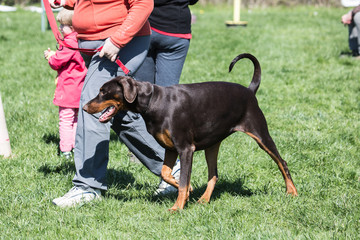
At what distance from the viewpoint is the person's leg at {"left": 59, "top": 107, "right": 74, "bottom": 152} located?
5160mm

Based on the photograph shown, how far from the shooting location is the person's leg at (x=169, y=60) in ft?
14.4

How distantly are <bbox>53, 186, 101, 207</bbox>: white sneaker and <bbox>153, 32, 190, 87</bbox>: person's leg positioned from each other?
1246 millimetres

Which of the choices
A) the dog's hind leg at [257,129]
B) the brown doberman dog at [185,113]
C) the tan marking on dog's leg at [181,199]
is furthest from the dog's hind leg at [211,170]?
the tan marking on dog's leg at [181,199]

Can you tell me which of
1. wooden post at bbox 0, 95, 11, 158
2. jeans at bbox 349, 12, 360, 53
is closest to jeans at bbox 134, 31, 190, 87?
wooden post at bbox 0, 95, 11, 158

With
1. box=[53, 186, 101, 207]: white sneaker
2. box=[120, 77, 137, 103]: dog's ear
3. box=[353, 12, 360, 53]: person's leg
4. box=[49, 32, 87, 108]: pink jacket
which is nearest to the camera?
box=[120, 77, 137, 103]: dog's ear

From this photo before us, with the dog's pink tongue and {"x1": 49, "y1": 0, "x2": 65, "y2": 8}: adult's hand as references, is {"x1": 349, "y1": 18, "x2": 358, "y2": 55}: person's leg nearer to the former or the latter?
{"x1": 49, "y1": 0, "x2": 65, "y2": 8}: adult's hand

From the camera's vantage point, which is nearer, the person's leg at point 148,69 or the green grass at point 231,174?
the green grass at point 231,174

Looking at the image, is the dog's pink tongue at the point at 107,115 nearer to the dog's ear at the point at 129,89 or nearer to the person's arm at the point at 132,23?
the dog's ear at the point at 129,89

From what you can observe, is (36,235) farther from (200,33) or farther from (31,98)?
(200,33)

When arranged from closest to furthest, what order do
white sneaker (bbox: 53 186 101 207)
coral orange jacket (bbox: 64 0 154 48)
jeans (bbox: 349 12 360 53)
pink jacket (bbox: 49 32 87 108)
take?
1. coral orange jacket (bbox: 64 0 154 48)
2. white sneaker (bbox: 53 186 101 207)
3. pink jacket (bbox: 49 32 87 108)
4. jeans (bbox: 349 12 360 53)

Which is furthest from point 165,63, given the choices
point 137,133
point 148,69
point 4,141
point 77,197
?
point 4,141

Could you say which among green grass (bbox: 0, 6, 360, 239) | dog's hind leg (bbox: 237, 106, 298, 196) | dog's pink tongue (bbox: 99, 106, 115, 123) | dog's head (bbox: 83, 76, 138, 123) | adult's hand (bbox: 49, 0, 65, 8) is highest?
adult's hand (bbox: 49, 0, 65, 8)

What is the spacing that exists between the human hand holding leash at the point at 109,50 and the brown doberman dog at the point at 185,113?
0.63 ft

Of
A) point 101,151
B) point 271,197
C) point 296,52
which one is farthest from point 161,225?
point 296,52
